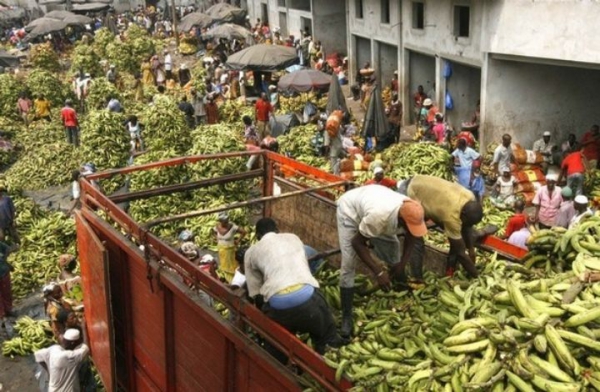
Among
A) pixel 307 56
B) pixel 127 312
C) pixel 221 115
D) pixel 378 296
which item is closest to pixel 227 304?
pixel 378 296

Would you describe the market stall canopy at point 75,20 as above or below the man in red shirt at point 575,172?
above

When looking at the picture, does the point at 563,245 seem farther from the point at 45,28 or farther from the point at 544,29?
the point at 45,28

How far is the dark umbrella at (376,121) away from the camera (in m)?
15.2

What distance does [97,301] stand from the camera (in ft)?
21.9

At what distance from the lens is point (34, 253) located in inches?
456

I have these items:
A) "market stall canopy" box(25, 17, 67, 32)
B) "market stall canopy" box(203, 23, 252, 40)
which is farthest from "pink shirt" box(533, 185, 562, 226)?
"market stall canopy" box(25, 17, 67, 32)

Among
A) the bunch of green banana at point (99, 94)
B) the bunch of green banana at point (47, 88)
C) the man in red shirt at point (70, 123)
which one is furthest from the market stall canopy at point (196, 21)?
the man in red shirt at point (70, 123)

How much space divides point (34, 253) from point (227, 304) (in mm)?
8084

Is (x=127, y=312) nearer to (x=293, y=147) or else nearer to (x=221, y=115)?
(x=293, y=147)

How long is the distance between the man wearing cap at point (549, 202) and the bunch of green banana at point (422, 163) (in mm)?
1989

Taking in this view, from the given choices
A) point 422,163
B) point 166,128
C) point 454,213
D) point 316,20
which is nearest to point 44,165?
point 166,128

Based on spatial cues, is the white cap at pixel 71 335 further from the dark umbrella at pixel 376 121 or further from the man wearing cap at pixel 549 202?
the dark umbrella at pixel 376 121

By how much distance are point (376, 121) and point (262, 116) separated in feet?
12.1

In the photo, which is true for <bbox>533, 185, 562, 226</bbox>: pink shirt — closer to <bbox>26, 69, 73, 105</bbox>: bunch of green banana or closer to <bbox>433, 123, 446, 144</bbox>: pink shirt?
<bbox>433, 123, 446, 144</bbox>: pink shirt
